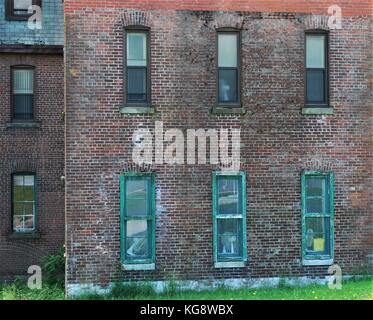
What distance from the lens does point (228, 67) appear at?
44.3ft

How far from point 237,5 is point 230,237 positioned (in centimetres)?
552

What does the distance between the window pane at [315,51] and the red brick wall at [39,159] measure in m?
9.32

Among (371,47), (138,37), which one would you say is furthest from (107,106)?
(371,47)

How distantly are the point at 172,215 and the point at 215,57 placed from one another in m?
3.87

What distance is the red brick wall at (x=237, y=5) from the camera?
1288cm

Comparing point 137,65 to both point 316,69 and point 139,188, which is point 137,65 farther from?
point 316,69

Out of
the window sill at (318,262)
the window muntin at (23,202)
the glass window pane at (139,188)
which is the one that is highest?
the glass window pane at (139,188)

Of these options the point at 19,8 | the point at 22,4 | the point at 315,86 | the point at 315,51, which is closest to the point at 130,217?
the point at 315,86

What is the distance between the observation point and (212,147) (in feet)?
43.5

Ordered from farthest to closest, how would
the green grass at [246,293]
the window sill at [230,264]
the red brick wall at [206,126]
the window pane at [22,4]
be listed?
the window pane at [22,4] → the window sill at [230,264] → the red brick wall at [206,126] → the green grass at [246,293]

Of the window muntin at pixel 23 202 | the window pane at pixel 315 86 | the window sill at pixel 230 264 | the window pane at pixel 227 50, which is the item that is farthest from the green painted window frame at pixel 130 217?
the window muntin at pixel 23 202

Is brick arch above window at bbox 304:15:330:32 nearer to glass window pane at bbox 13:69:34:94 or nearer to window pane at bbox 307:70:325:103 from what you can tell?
window pane at bbox 307:70:325:103

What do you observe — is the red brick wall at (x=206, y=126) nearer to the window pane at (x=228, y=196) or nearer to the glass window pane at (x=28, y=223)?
Result: the window pane at (x=228, y=196)

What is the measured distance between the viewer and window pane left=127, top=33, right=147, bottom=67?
43.1 ft
